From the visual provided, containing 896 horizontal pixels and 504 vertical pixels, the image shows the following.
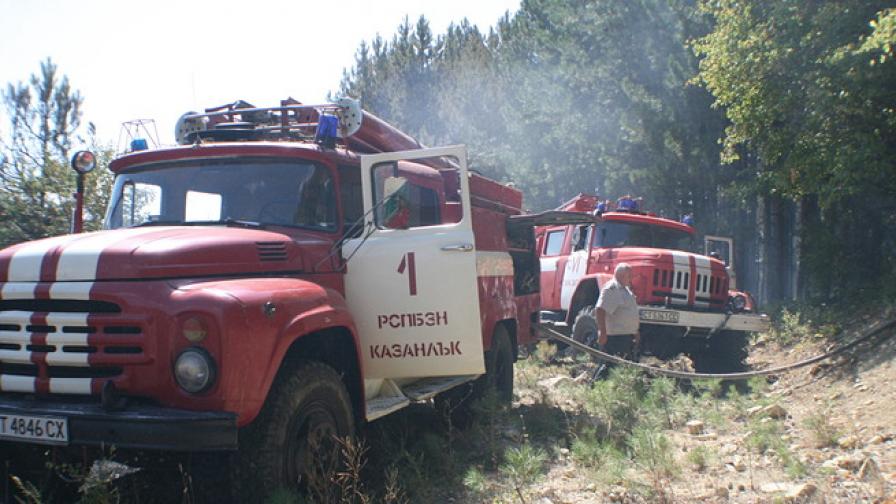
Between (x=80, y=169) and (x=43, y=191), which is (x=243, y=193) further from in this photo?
(x=43, y=191)

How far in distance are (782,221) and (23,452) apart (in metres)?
15.8

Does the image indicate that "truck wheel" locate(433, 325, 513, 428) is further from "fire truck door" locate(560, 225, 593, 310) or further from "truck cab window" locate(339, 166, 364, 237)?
"fire truck door" locate(560, 225, 593, 310)

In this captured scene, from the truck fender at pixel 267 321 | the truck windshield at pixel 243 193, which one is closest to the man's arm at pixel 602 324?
the truck windshield at pixel 243 193

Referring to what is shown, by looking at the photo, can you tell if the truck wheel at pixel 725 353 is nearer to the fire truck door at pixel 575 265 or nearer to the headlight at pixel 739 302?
the headlight at pixel 739 302

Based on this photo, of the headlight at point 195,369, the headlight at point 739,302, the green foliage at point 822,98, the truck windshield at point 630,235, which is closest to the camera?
the headlight at point 195,369

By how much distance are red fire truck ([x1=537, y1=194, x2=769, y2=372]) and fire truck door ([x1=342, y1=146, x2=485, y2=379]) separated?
469 centimetres

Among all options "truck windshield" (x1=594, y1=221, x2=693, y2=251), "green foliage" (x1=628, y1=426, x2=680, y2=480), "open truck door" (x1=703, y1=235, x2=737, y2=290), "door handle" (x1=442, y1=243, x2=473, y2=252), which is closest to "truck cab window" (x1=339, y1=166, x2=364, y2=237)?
"door handle" (x1=442, y1=243, x2=473, y2=252)

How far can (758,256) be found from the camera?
19.5 metres

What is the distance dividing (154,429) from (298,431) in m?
0.94

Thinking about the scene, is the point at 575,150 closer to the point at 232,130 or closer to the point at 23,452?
the point at 232,130

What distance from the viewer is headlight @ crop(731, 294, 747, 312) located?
436 inches

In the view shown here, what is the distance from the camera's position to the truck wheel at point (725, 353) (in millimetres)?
10555

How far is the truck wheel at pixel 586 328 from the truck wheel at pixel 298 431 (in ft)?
19.4

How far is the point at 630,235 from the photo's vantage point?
1125cm
